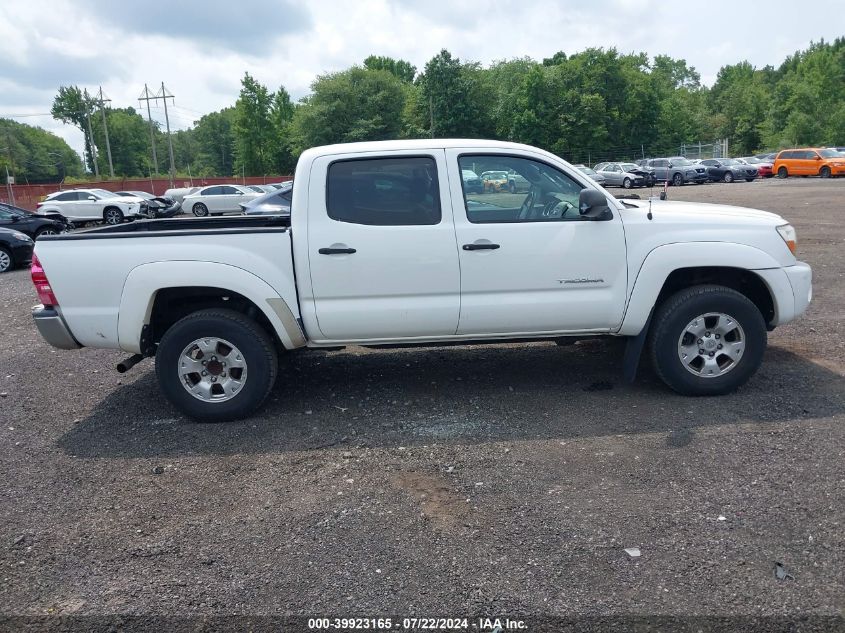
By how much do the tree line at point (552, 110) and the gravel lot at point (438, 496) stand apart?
59318 millimetres

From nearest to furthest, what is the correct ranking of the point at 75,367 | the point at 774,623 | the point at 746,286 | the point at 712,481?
1. the point at 774,623
2. the point at 712,481
3. the point at 746,286
4. the point at 75,367

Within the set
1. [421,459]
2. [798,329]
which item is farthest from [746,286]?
[421,459]

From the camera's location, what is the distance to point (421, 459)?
4348 millimetres

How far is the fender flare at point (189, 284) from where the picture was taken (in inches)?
189

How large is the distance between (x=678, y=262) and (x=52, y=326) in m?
4.59

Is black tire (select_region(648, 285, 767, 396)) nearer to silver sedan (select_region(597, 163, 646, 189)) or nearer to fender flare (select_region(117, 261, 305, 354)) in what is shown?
fender flare (select_region(117, 261, 305, 354))

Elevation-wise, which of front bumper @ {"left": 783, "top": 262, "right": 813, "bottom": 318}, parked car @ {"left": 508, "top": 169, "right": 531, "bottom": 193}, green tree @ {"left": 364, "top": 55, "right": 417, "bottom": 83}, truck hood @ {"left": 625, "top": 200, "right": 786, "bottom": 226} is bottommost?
front bumper @ {"left": 783, "top": 262, "right": 813, "bottom": 318}

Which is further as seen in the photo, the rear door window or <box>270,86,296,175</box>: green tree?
<box>270,86,296,175</box>: green tree

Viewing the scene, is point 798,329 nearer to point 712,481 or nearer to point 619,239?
point 619,239

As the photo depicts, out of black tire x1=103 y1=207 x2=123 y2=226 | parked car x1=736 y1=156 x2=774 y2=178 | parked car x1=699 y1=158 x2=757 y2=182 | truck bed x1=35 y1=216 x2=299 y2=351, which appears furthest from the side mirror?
parked car x1=736 y1=156 x2=774 y2=178

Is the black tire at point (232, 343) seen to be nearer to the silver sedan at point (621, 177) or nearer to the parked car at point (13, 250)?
the parked car at point (13, 250)

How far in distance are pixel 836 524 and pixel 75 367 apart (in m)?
6.56

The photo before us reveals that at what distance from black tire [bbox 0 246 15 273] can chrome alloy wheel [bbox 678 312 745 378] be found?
1490cm

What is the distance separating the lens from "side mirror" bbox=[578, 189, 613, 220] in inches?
188
